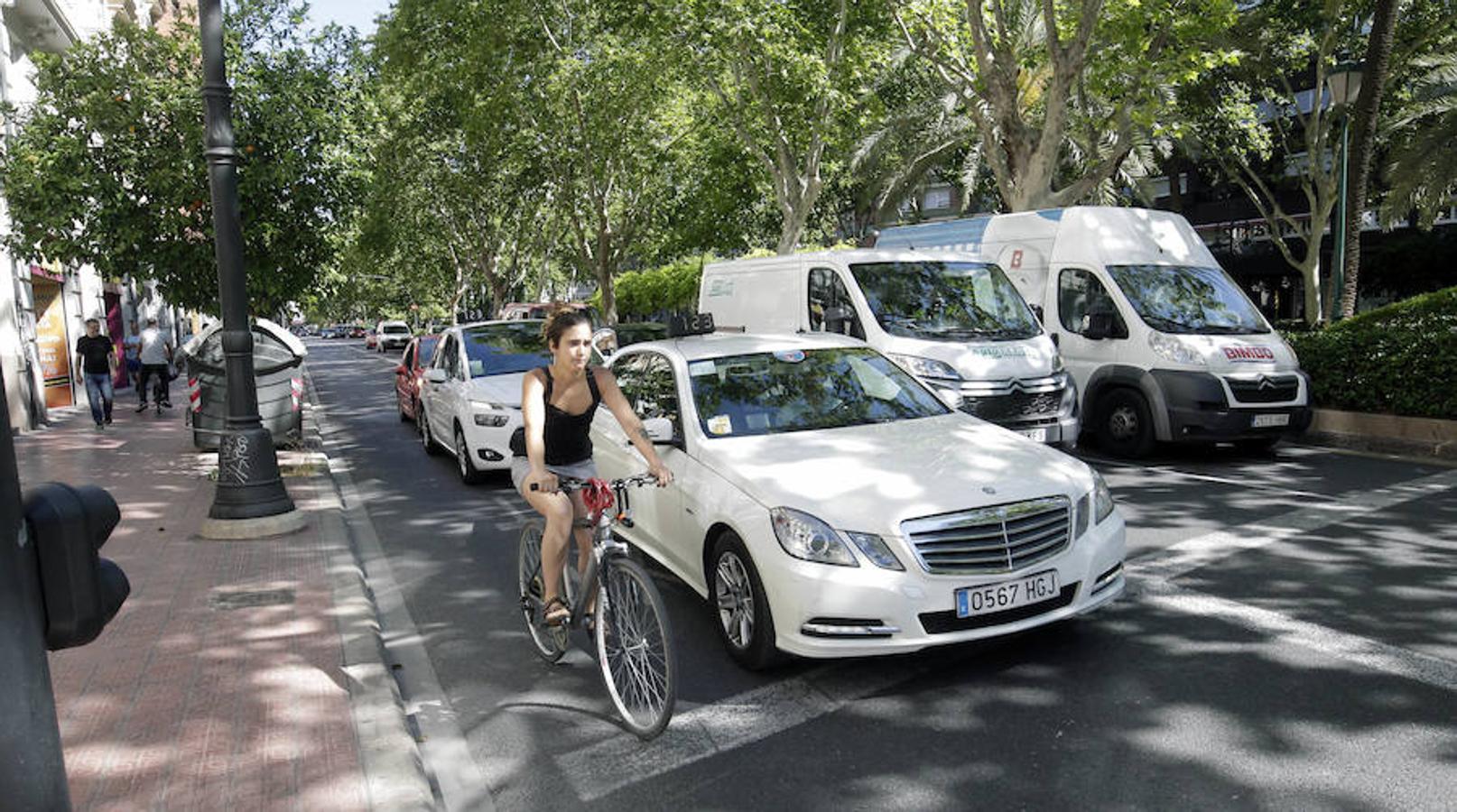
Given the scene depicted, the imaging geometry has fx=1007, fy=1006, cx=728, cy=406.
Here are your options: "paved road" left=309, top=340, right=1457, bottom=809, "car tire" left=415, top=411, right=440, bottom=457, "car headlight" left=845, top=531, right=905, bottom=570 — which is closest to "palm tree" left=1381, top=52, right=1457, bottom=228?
"paved road" left=309, top=340, right=1457, bottom=809

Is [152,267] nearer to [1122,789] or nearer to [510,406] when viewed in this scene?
[510,406]

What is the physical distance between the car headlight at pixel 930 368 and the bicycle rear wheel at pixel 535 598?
4.92m

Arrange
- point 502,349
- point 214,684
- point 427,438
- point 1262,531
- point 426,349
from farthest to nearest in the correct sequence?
point 426,349 < point 427,438 < point 502,349 < point 1262,531 < point 214,684

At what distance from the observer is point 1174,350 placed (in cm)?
987

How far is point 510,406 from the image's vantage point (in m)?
9.45

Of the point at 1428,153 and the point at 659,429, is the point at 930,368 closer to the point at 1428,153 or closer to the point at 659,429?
the point at 659,429

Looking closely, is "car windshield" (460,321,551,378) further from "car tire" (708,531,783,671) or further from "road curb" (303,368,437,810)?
"car tire" (708,531,783,671)

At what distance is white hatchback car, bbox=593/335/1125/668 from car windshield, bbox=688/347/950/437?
13 millimetres

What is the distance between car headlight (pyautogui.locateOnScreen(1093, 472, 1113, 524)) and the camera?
15.4 ft

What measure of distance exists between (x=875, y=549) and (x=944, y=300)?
6.21 meters

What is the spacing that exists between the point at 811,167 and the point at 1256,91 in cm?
1351

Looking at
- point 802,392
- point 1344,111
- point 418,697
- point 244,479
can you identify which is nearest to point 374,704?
point 418,697

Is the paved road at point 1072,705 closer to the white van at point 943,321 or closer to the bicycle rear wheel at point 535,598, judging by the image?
the bicycle rear wheel at point 535,598

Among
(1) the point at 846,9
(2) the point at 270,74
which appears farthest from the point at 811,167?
(2) the point at 270,74
